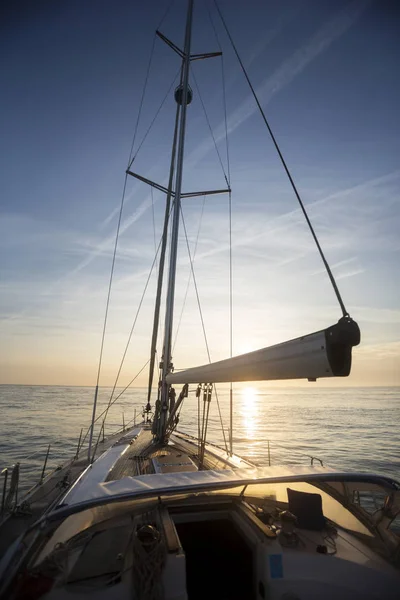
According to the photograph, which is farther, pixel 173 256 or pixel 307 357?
pixel 173 256

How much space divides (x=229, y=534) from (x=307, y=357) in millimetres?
4822

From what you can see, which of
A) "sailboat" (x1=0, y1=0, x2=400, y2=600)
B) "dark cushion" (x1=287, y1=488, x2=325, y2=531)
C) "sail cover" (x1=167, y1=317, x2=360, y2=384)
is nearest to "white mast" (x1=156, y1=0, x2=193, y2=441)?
"sailboat" (x1=0, y1=0, x2=400, y2=600)

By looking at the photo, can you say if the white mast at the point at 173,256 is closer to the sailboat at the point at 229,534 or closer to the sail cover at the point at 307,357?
the sailboat at the point at 229,534

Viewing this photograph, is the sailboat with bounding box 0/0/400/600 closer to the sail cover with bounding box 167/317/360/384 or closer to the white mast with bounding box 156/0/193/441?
the sail cover with bounding box 167/317/360/384

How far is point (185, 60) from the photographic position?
13.5 m

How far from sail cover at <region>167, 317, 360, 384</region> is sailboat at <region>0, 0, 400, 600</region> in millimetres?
13

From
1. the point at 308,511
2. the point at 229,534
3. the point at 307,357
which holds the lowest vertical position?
the point at 229,534

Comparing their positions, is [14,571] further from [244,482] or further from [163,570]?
[244,482]

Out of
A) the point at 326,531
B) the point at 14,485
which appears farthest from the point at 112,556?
the point at 14,485

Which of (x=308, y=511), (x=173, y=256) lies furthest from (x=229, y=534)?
(x=173, y=256)

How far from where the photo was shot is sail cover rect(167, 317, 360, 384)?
2.67m

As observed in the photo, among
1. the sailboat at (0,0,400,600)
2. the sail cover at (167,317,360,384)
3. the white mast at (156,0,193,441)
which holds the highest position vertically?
the white mast at (156,0,193,441)

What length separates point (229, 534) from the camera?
18.8 ft

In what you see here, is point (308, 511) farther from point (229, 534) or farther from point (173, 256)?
point (173, 256)
